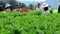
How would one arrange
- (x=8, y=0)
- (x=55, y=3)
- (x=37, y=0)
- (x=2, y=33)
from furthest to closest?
(x=8, y=0) → (x=37, y=0) → (x=55, y=3) → (x=2, y=33)

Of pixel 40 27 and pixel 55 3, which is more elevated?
pixel 40 27

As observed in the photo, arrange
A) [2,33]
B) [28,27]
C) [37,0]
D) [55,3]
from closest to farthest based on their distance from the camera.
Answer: [2,33]
[28,27]
[55,3]
[37,0]

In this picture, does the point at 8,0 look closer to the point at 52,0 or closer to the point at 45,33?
the point at 52,0

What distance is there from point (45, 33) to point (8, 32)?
1.40 ft

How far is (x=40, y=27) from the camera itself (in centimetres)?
294

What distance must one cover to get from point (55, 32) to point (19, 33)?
438 millimetres

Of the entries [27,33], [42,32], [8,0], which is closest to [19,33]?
[27,33]

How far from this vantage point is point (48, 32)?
2584 mm

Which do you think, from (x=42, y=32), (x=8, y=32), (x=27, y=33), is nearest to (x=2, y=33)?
(x=8, y=32)

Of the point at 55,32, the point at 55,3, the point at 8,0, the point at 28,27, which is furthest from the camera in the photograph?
the point at 8,0

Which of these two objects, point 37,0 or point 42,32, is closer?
point 42,32

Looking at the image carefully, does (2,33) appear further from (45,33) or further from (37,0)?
(37,0)

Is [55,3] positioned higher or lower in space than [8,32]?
lower

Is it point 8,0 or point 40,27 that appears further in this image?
point 8,0
